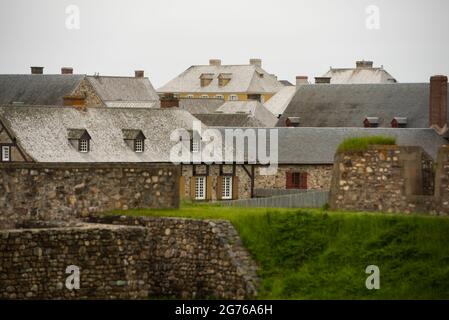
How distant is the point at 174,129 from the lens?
6084cm

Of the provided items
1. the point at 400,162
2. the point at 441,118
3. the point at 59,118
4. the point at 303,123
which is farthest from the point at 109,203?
the point at 303,123

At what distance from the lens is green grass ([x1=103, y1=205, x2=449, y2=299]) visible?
97.3 ft

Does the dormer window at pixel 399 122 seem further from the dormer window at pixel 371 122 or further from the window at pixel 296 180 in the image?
the window at pixel 296 180

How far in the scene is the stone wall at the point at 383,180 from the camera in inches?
1336

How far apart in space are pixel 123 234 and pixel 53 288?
2413mm

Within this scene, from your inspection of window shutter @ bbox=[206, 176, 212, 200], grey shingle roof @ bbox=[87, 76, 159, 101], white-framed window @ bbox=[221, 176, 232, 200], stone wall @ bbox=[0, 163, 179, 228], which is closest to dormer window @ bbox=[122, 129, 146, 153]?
window shutter @ bbox=[206, 176, 212, 200]

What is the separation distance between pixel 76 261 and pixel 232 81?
150069 millimetres

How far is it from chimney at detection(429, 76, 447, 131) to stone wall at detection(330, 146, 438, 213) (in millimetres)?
44750

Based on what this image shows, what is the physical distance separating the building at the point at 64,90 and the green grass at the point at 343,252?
243 feet

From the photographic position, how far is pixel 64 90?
113 metres

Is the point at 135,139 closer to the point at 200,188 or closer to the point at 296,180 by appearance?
the point at 200,188

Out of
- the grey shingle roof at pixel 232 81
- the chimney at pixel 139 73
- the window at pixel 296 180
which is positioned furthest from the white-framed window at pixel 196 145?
the grey shingle roof at pixel 232 81

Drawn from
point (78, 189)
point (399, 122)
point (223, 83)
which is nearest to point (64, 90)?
point (399, 122)
